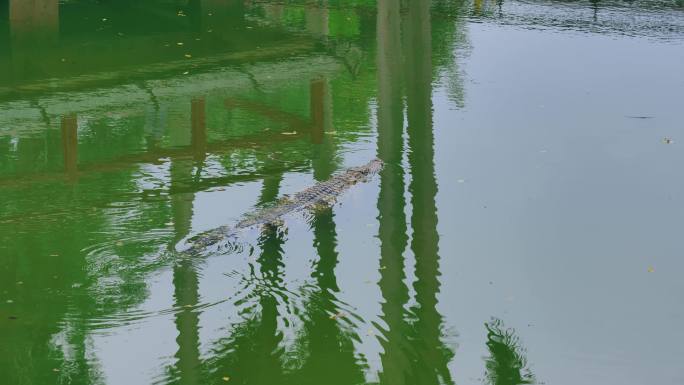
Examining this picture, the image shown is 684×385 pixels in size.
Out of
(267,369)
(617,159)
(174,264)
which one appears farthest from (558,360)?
(617,159)

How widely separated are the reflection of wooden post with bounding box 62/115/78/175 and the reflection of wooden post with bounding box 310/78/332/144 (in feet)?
7.73

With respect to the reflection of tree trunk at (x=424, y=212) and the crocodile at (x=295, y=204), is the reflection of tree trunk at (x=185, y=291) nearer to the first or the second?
the crocodile at (x=295, y=204)

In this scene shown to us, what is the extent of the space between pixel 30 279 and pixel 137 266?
703 millimetres

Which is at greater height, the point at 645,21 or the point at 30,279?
the point at 645,21

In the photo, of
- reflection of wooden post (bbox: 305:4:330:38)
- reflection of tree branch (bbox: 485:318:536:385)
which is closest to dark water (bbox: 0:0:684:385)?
reflection of tree branch (bbox: 485:318:536:385)

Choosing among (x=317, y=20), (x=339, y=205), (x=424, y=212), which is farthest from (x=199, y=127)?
(x=317, y=20)

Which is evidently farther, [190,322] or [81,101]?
[81,101]

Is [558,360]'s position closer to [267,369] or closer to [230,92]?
[267,369]

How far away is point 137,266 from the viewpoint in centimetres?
705

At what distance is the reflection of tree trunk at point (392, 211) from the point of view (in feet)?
19.9

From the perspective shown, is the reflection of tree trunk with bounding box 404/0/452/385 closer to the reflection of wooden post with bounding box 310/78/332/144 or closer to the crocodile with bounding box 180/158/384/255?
the crocodile with bounding box 180/158/384/255

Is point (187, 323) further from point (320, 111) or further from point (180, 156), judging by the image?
point (320, 111)

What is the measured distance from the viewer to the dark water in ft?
20.1

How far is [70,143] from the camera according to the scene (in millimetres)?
9883
